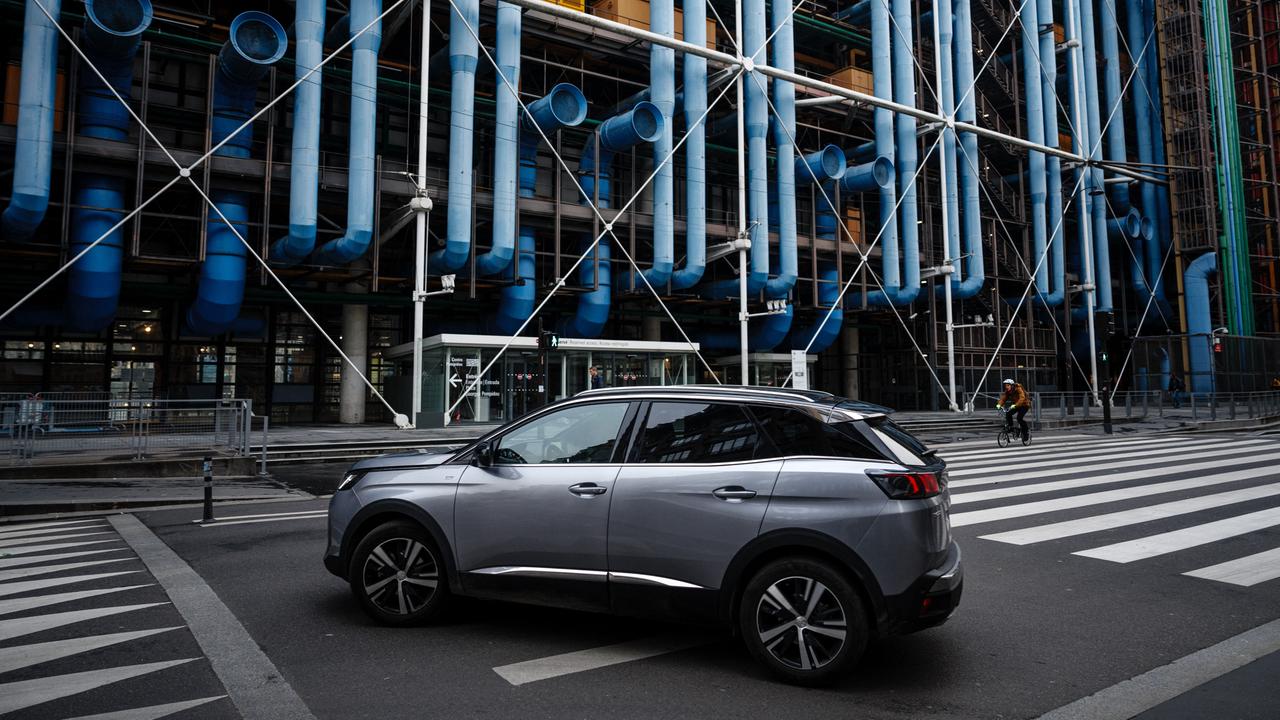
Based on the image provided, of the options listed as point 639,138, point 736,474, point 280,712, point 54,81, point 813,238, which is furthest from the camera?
point 813,238

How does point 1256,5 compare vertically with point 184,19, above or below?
above

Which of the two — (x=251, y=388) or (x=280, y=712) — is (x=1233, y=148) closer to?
(x=251, y=388)

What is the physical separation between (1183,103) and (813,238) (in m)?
29.4

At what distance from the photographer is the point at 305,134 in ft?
70.2

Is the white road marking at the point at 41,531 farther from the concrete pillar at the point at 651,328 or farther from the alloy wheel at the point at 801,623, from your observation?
the concrete pillar at the point at 651,328

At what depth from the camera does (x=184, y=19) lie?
2273 cm

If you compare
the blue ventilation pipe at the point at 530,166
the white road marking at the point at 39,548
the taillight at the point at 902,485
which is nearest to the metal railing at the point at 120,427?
the white road marking at the point at 39,548

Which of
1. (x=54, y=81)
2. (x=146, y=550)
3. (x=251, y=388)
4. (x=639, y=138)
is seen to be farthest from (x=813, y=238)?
(x=146, y=550)

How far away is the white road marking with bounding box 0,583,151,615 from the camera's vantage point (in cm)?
548

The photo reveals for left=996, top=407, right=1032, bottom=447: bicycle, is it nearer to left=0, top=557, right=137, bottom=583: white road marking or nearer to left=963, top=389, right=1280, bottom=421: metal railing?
left=963, top=389, right=1280, bottom=421: metal railing

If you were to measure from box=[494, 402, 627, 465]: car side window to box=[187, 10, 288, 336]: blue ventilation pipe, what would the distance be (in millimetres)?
18925

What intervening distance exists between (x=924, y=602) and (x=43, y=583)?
21.8 feet

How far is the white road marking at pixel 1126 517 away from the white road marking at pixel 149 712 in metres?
6.81

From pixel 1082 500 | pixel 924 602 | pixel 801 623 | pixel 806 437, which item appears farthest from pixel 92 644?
pixel 1082 500
